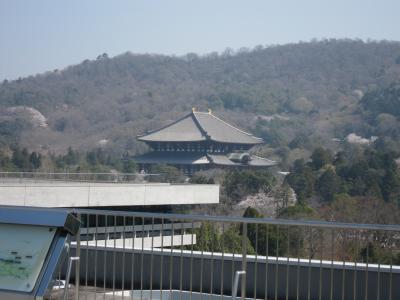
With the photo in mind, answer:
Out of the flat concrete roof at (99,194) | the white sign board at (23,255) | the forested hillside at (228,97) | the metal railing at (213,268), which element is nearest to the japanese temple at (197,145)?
the forested hillside at (228,97)

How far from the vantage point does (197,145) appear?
2918 inches

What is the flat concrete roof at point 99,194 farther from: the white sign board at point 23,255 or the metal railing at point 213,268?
the white sign board at point 23,255

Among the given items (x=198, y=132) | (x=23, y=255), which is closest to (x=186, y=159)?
(x=198, y=132)

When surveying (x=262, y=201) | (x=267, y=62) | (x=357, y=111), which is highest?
(x=267, y=62)

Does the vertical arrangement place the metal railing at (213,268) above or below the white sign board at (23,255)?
below

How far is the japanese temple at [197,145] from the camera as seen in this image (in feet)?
241

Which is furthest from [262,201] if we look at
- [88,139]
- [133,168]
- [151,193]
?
[88,139]

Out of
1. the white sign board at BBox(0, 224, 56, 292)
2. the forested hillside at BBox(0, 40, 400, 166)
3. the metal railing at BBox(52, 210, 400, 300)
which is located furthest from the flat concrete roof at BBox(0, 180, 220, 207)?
the forested hillside at BBox(0, 40, 400, 166)

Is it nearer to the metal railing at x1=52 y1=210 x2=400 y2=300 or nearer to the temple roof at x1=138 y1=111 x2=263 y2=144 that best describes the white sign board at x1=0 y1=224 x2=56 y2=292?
the metal railing at x1=52 y1=210 x2=400 y2=300

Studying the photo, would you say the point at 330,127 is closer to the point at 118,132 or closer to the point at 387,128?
the point at 387,128

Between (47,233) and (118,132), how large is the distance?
362 feet

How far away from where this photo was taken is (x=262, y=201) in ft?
154

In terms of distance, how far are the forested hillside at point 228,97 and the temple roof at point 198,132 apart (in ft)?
41.6

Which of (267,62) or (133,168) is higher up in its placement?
(267,62)
